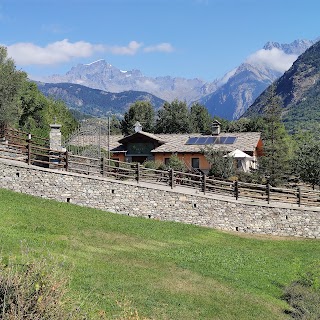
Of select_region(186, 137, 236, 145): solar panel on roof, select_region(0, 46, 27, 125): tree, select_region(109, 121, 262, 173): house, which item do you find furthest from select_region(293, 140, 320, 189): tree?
select_region(0, 46, 27, 125): tree

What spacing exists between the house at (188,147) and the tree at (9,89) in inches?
460

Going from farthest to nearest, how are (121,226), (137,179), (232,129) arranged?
Result: (232,129), (137,179), (121,226)

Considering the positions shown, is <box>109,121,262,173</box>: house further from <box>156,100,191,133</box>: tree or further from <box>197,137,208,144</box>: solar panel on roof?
<box>156,100,191,133</box>: tree

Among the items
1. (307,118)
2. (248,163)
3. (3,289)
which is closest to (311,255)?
(3,289)

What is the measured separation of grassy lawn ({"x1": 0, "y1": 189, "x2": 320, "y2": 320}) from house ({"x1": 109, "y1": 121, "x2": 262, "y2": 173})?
22960 mm

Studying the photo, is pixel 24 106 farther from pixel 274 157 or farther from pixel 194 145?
pixel 274 157

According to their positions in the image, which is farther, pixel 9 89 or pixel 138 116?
pixel 138 116

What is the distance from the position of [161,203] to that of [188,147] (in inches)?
969

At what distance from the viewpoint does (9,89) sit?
47.7 m

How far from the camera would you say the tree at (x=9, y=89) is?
4547 centimetres

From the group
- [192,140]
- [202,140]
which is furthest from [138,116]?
[202,140]

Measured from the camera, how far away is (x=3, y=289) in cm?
672

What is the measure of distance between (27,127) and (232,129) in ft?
107

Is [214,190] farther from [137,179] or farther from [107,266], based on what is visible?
[107,266]
